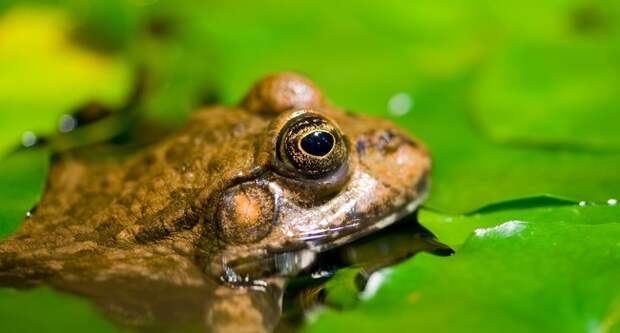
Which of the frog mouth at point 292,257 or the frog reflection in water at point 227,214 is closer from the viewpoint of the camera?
the frog reflection in water at point 227,214

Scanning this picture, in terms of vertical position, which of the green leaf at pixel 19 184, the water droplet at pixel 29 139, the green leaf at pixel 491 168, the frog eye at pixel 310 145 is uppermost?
the frog eye at pixel 310 145

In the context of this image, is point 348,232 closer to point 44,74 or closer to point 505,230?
point 505,230

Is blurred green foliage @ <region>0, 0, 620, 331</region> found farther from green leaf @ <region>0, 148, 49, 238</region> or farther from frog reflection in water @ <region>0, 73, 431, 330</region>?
frog reflection in water @ <region>0, 73, 431, 330</region>

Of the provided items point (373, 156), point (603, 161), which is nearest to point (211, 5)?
point (373, 156)

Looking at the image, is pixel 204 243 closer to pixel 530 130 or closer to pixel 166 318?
pixel 166 318

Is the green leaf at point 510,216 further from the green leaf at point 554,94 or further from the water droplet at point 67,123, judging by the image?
the water droplet at point 67,123

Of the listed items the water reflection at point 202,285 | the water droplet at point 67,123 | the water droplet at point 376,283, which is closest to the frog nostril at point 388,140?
the water reflection at point 202,285
